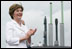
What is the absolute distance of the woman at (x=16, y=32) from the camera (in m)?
5.16

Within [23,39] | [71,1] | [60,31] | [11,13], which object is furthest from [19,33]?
[60,31]

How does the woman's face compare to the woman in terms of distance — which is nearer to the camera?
the woman

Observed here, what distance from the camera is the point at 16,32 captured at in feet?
17.1

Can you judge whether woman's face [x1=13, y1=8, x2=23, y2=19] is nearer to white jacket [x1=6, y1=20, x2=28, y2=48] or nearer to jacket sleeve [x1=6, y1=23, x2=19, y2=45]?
white jacket [x1=6, y1=20, x2=28, y2=48]

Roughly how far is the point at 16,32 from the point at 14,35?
3.6 inches

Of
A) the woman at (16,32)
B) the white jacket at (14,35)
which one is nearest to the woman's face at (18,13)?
the woman at (16,32)

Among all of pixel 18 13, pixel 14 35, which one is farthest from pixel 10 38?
pixel 18 13

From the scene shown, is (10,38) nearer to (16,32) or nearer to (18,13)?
(16,32)

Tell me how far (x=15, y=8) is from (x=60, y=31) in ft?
65.8

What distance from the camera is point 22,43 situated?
5246 mm

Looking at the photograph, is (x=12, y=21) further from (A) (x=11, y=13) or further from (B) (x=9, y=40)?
(B) (x=9, y=40)

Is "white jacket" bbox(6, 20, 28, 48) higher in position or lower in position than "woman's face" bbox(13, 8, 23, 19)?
lower

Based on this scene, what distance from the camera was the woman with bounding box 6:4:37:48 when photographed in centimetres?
516

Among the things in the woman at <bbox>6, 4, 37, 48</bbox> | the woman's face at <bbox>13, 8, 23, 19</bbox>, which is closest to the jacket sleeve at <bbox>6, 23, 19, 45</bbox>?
the woman at <bbox>6, 4, 37, 48</bbox>
